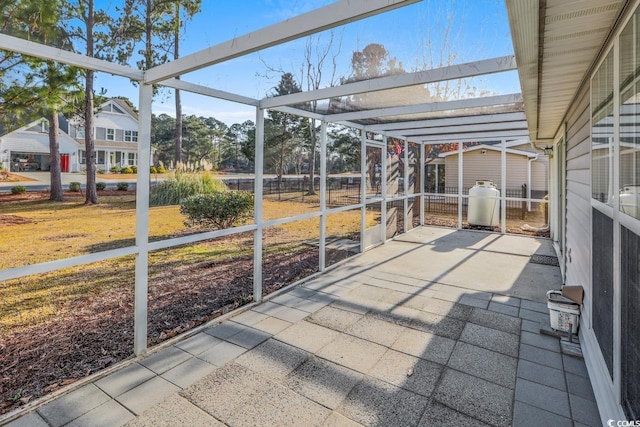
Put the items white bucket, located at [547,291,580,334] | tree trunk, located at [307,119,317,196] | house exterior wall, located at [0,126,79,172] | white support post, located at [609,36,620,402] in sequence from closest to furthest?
white support post, located at [609,36,620,402]
house exterior wall, located at [0,126,79,172]
white bucket, located at [547,291,580,334]
tree trunk, located at [307,119,317,196]

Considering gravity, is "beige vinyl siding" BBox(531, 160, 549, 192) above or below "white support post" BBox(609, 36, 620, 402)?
above

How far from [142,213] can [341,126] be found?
148 inches

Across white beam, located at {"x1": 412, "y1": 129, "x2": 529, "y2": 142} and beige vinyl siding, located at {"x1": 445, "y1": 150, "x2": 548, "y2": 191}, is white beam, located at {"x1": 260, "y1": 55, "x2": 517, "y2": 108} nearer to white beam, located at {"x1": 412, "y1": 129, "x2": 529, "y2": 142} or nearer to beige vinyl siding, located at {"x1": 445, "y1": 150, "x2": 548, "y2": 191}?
white beam, located at {"x1": 412, "y1": 129, "x2": 529, "y2": 142}

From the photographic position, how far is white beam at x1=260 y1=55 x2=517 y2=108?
240 cm

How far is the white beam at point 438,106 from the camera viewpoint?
3514 mm

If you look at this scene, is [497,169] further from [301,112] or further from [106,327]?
[106,327]

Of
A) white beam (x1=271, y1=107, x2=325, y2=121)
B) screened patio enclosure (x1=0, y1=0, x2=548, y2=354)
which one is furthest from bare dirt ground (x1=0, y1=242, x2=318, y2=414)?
white beam (x1=271, y1=107, x2=325, y2=121)

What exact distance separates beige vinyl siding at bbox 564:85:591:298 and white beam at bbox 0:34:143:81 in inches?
140

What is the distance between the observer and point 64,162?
243cm

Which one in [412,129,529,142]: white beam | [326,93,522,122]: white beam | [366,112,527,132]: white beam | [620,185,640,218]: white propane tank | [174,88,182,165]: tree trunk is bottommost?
[620,185,640,218]: white propane tank

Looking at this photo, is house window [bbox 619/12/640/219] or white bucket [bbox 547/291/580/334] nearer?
house window [bbox 619/12/640/219]

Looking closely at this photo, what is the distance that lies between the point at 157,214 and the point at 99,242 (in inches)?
24.6

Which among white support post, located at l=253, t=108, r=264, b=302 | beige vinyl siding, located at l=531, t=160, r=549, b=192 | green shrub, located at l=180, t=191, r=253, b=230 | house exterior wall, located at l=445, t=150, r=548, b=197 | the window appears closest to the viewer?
the window

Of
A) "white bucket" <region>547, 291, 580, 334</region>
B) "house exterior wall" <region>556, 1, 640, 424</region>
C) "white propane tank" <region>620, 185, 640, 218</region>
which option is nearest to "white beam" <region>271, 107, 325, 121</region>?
"house exterior wall" <region>556, 1, 640, 424</region>
